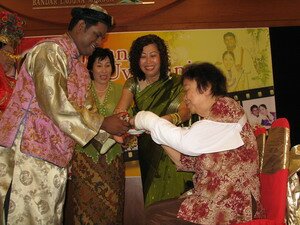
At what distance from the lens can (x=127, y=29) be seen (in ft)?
14.5

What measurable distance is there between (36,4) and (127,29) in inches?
35.4

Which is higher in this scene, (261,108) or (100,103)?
(100,103)

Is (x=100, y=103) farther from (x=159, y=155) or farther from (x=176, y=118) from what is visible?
(x=176, y=118)

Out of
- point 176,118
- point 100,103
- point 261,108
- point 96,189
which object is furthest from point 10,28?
point 261,108

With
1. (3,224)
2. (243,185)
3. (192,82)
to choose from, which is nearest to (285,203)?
(243,185)

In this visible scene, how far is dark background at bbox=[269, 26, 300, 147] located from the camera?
4.39m

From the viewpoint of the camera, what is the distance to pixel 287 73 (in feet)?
14.6

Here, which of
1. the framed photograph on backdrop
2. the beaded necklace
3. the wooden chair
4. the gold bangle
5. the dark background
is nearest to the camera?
the wooden chair

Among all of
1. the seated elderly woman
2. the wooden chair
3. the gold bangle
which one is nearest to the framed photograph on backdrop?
the gold bangle

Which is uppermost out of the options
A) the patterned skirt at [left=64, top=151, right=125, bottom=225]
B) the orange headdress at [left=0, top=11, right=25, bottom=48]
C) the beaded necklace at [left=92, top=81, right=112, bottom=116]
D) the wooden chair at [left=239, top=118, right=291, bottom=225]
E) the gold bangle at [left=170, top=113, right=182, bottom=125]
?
the orange headdress at [left=0, top=11, right=25, bottom=48]

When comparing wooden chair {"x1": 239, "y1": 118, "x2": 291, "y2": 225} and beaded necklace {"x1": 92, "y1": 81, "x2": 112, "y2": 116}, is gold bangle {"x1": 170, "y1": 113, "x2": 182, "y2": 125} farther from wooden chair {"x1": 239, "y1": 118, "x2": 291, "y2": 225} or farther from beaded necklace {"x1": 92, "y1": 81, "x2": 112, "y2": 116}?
beaded necklace {"x1": 92, "y1": 81, "x2": 112, "y2": 116}

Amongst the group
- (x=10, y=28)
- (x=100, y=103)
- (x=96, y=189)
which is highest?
(x=10, y=28)

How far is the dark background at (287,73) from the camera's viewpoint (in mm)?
4391

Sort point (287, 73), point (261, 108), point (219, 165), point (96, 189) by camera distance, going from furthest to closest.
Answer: point (287, 73) < point (261, 108) < point (96, 189) < point (219, 165)
